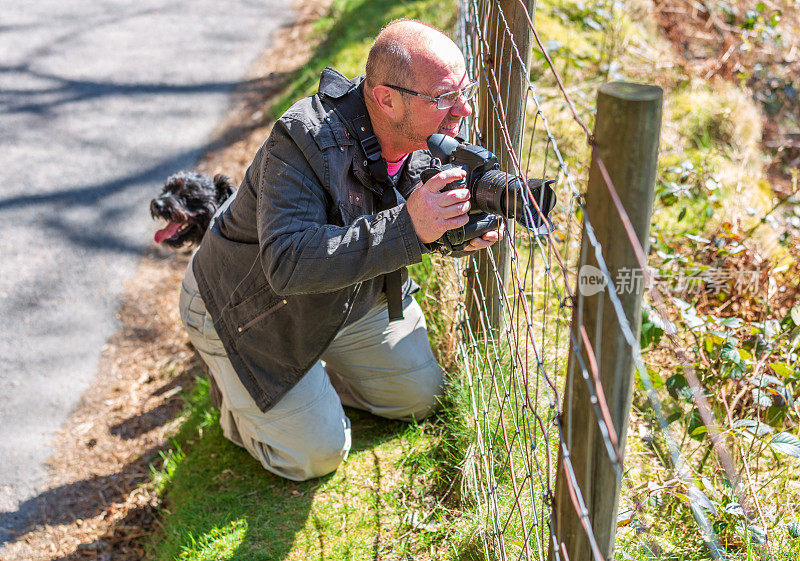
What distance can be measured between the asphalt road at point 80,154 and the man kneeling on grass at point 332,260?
113 centimetres

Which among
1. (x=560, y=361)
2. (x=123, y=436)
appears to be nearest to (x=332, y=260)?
(x=560, y=361)

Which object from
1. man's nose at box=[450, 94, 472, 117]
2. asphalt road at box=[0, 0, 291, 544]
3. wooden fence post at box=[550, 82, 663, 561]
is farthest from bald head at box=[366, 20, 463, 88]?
asphalt road at box=[0, 0, 291, 544]

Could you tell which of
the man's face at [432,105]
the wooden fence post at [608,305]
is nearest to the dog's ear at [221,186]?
the man's face at [432,105]

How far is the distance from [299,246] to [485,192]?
0.57 metres

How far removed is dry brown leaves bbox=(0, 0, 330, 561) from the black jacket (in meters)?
0.89

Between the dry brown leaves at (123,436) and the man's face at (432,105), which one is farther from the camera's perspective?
the dry brown leaves at (123,436)

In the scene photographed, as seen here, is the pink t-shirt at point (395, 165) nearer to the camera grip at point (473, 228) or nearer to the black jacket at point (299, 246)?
the black jacket at point (299, 246)

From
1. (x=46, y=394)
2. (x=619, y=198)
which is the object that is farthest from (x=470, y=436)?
(x=46, y=394)

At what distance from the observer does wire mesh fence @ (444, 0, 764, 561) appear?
4.04ft

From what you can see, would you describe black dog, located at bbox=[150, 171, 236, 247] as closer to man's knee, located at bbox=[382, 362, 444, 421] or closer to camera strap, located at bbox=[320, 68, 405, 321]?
camera strap, located at bbox=[320, 68, 405, 321]

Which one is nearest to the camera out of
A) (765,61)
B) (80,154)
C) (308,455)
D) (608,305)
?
(608,305)

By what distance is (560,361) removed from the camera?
293 centimetres

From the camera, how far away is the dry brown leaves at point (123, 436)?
9.43 ft

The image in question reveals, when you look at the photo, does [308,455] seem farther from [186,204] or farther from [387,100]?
[387,100]
